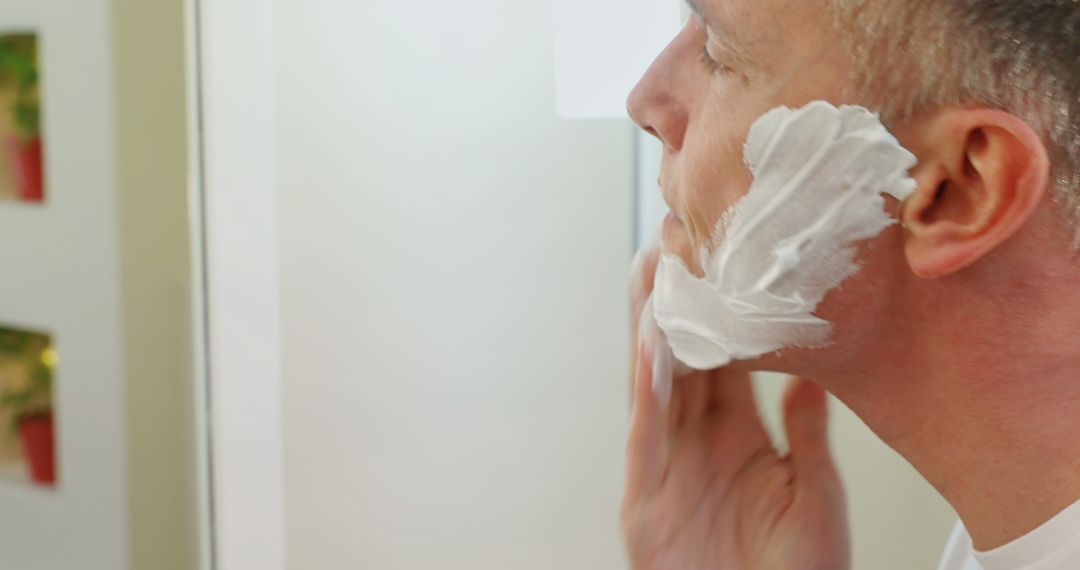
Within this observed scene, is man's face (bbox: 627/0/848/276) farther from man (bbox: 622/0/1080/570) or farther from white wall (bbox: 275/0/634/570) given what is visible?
white wall (bbox: 275/0/634/570)

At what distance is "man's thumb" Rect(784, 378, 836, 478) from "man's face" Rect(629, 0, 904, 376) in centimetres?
14

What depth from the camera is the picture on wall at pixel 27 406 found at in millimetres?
1025

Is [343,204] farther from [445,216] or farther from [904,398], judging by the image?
[904,398]

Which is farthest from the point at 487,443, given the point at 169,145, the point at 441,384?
the point at 169,145

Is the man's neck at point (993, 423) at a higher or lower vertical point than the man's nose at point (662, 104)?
lower

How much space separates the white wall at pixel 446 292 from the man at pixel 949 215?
1.62 feet

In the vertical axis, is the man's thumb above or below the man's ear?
below

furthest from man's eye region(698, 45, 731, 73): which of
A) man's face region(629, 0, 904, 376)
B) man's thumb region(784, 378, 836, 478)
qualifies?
man's thumb region(784, 378, 836, 478)

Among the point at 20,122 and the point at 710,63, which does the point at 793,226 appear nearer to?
the point at 710,63

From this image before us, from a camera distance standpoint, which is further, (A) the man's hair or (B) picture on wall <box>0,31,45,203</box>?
(B) picture on wall <box>0,31,45,203</box>

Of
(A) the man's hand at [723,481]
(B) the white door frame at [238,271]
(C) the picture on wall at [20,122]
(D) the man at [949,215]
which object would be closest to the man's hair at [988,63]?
(D) the man at [949,215]

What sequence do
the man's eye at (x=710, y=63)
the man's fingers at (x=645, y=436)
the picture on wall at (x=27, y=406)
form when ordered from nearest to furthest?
the man's eye at (x=710, y=63)
the man's fingers at (x=645, y=436)
the picture on wall at (x=27, y=406)

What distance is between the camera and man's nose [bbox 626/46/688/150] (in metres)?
0.63

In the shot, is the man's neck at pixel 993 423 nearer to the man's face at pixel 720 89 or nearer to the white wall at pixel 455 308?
the man's face at pixel 720 89
